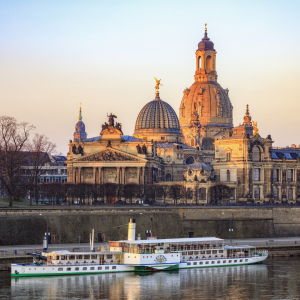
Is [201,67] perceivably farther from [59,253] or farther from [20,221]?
[59,253]

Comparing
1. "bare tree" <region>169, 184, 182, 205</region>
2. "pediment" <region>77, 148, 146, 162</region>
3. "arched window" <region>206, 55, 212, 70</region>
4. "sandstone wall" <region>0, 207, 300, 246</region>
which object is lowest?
"sandstone wall" <region>0, 207, 300, 246</region>

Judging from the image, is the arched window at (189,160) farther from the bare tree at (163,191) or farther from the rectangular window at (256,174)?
the bare tree at (163,191)

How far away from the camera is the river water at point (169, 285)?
→ 6450 centimetres

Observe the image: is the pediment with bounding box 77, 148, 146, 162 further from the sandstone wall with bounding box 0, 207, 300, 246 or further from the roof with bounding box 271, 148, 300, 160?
the sandstone wall with bounding box 0, 207, 300, 246

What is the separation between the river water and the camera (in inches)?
2539

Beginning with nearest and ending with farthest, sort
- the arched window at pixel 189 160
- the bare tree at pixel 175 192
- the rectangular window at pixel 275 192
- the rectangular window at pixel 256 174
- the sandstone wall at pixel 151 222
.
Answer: the sandstone wall at pixel 151 222, the bare tree at pixel 175 192, the rectangular window at pixel 256 174, the rectangular window at pixel 275 192, the arched window at pixel 189 160

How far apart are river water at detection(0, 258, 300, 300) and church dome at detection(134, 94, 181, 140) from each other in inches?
3390

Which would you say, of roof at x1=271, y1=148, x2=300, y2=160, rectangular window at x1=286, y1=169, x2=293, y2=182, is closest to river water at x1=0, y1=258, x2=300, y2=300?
rectangular window at x1=286, y1=169, x2=293, y2=182

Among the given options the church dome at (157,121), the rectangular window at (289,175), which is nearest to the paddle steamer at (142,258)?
the rectangular window at (289,175)

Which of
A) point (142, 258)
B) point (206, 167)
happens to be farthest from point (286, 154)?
point (142, 258)

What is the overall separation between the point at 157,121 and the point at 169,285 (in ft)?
318

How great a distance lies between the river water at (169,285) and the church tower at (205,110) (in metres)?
92.5

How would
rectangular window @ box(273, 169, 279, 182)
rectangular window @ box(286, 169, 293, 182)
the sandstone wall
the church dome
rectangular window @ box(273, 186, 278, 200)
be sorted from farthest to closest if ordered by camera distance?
1. the church dome
2. rectangular window @ box(286, 169, 293, 182)
3. rectangular window @ box(273, 169, 279, 182)
4. rectangular window @ box(273, 186, 278, 200)
5. the sandstone wall

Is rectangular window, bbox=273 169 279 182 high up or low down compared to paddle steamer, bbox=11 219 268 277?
up
